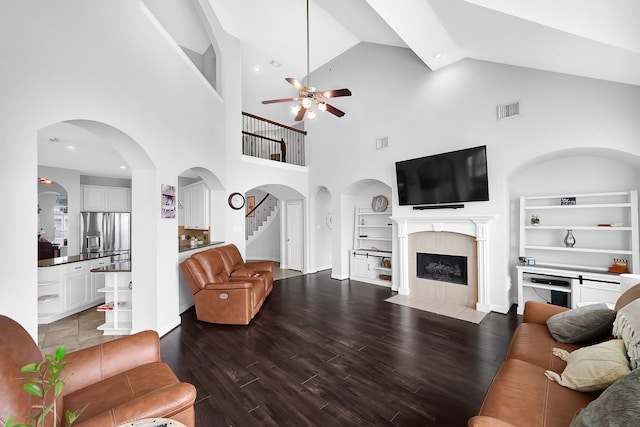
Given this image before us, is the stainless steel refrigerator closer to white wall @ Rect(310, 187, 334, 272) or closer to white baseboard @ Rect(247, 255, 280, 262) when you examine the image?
white baseboard @ Rect(247, 255, 280, 262)

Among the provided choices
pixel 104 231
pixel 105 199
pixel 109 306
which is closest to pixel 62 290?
pixel 109 306

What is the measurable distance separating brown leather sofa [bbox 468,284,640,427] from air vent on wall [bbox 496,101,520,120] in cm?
299

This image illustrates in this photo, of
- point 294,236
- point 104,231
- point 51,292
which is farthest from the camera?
point 294,236

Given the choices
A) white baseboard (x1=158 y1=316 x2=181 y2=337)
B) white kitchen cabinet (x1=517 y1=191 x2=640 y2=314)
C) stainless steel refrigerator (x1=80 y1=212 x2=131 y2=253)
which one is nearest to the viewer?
white baseboard (x1=158 y1=316 x2=181 y2=337)

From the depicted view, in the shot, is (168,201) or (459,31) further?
(168,201)

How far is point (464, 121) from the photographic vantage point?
455cm

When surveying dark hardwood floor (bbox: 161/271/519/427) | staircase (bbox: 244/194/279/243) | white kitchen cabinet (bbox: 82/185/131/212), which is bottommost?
dark hardwood floor (bbox: 161/271/519/427)

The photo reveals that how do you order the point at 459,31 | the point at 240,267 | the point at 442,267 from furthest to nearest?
the point at 240,267 < the point at 442,267 < the point at 459,31

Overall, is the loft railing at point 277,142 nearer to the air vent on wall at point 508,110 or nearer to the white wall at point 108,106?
the white wall at point 108,106

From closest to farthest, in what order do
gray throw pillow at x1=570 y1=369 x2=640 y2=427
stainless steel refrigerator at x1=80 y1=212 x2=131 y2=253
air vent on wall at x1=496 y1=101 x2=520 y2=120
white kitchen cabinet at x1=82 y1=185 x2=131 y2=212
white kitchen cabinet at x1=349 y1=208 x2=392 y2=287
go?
1. gray throw pillow at x1=570 y1=369 x2=640 y2=427
2. air vent on wall at x1=496 y1=101 x2=520 y2=120
3. white kitchen cabinet at x1=349 y1=208 x2=392 y2=287
4. stainless steel refrigerator at x1=80 y1=212 x2=131 y2=253
5. white kitchen cabinet at x1=82 y1=185 x2=131 y2=212

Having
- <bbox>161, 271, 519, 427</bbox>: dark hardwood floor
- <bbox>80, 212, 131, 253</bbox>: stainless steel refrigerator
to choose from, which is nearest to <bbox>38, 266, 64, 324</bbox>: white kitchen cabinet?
<bbox>161, 271, 519, 427</bbox>: dark hardwood floor

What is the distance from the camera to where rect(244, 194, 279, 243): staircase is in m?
9.15

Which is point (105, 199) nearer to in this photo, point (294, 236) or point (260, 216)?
point (260, 216)

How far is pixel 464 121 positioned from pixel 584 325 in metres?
3.55
